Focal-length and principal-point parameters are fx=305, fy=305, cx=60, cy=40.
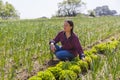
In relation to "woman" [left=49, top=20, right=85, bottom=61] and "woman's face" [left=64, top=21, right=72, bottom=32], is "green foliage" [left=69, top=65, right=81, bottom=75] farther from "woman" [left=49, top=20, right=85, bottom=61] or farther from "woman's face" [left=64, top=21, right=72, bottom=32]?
"woman's face" [left=64, top=21, right=72, bottom=32]

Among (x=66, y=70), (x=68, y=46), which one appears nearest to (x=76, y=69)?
(x=66, y=70)

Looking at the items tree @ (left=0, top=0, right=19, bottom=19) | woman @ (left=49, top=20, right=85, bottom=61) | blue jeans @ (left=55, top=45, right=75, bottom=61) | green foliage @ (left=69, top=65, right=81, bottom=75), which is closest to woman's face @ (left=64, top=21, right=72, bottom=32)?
woman @ (left=49, top=20, right=85, bottom=61)

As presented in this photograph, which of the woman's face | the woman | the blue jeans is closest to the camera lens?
the woman's face

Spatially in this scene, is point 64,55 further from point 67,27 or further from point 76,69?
point 76,69

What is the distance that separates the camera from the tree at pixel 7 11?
7881 cm

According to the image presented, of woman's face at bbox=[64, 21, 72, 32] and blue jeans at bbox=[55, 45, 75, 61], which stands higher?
woman's face at bbox=[64, 21, 72, 32]

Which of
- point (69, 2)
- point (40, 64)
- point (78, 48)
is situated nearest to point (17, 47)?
point (40, 64)

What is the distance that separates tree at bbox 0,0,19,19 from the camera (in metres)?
78.8

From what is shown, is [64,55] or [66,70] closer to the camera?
[66,70]

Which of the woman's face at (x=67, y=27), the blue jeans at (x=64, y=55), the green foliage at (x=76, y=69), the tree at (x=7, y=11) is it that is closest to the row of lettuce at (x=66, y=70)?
the green foliage at (x=76, y=69)

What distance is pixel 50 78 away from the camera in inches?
196

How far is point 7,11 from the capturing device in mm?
79688

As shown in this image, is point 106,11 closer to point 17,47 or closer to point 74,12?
point 74,12

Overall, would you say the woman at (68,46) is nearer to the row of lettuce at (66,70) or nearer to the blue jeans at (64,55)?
the blue jeans at (64,55)
